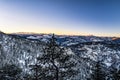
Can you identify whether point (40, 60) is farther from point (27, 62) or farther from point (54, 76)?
point (27, 62)

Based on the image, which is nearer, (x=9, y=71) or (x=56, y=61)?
(x=56, y=61)

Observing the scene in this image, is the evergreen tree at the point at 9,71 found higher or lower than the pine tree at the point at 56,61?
lower

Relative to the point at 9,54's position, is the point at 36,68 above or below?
above

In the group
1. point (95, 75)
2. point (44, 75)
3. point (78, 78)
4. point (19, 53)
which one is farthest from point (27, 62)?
point (44, 75)

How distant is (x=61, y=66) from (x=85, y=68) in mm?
167703

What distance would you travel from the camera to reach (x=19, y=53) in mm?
198375

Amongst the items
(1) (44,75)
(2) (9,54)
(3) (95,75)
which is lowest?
(2) (9,54)

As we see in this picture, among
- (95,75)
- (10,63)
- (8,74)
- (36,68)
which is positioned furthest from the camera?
(10,63)

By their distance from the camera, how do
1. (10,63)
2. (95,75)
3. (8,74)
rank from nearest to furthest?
(95,75) < (8,74) < (10,63)

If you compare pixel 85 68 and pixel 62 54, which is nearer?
pixel 62 54

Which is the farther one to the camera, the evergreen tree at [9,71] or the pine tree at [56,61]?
the evergreen tree at [9,71]

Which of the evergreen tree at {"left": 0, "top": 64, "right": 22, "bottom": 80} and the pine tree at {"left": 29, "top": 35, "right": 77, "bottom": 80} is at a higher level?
the pine tree at {"left": 29, "top": 35, "right": 77, "bottom": 80}

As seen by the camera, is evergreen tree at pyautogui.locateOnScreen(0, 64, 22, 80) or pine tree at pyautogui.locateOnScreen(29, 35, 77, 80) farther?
evergreen tree at pyautogui.locateOnScreen(0, 64, 22, 80)

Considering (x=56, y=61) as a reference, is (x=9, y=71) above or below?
below
